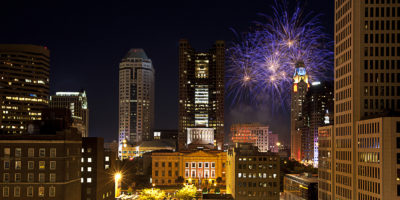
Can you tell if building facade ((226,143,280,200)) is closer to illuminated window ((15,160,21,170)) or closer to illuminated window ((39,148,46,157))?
illuminated window ((39,148,46,157))

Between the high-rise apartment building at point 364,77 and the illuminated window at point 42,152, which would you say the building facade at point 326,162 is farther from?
the illuminated window at point 42,152

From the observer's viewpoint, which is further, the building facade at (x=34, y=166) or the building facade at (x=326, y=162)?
the building facade at (x=326, y=162)

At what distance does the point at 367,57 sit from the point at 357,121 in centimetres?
1656

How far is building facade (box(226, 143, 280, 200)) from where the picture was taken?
189m

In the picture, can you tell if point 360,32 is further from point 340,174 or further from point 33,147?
point 33,147

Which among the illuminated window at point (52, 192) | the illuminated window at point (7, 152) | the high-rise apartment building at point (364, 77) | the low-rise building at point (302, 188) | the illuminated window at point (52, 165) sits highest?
the high-rise apartment building at point (364, 77)

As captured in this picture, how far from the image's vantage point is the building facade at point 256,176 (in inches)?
7436

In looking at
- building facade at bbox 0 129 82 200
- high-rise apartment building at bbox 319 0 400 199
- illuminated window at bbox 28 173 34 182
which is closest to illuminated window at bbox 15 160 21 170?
building facade at bbox 0 129 82 200

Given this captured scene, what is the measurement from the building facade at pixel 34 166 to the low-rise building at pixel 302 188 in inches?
3347

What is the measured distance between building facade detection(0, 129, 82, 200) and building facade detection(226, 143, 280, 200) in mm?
87127

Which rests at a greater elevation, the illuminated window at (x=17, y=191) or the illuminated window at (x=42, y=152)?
the illuminated window at (x=42, y=152)

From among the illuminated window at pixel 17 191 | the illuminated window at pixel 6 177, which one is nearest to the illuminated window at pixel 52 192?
the illuminated window at pixel 17 191

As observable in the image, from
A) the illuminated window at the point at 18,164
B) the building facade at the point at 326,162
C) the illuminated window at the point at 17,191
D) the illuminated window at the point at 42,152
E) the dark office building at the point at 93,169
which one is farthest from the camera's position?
the dark office building at the point at 93,169

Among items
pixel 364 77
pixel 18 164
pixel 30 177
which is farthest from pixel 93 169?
pixel 364 77
